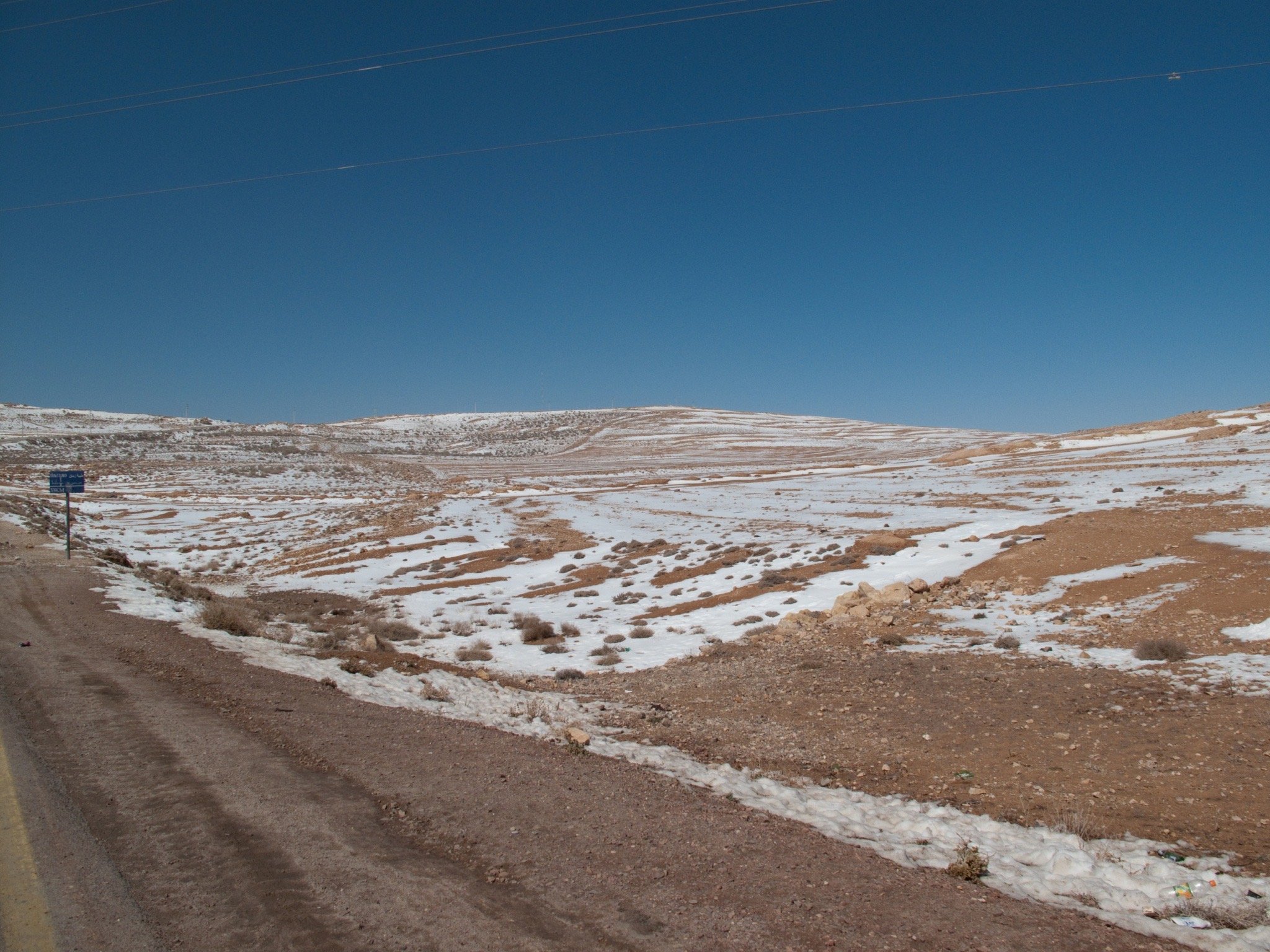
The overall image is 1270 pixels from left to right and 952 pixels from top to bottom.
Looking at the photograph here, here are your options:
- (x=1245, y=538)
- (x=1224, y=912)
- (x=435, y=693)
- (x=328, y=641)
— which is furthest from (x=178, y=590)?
(x=1245, y=538)

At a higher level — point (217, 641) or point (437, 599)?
point (217, 641)

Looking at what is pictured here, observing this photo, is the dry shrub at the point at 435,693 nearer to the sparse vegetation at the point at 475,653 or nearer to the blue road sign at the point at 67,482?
the sparse vegetation at the point at 475,653

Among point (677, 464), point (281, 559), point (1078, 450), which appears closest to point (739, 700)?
point (281, 559)

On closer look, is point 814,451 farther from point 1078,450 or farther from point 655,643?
point 655,643

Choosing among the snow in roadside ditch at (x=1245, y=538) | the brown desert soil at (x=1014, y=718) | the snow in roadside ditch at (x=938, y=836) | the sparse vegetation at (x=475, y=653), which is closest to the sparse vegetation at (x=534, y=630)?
the sparse vegetation at (x=475, y=653)

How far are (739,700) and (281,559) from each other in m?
29.1

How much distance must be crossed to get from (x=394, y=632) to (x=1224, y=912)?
17536 mm

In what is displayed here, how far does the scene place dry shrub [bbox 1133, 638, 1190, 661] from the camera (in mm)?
11625

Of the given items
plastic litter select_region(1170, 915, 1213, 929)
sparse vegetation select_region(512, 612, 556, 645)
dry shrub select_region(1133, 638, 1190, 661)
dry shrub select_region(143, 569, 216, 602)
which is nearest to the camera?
plastic litter select_region(1170, 915, 1213, 929)

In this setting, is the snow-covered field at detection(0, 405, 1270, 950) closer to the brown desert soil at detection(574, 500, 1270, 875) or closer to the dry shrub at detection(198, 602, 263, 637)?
the brown desert soil at detection(574, 500, 1270, 875)

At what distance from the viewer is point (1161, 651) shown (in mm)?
11727

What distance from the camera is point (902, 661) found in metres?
13.2

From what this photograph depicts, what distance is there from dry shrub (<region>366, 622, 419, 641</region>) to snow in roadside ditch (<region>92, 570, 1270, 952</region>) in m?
7.08

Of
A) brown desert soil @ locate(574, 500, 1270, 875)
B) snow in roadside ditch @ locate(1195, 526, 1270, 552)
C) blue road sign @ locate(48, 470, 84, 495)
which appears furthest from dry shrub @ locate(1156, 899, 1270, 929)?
blue road sign @ locate(48, 470, 84, 495)
